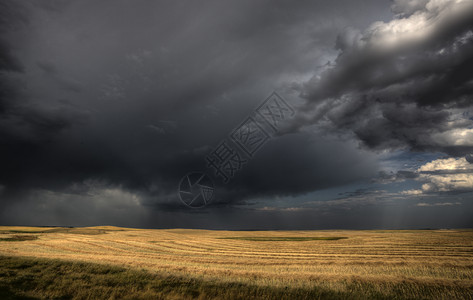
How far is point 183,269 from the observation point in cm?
2164

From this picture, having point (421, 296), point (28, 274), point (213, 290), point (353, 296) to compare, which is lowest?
point (421, 296)

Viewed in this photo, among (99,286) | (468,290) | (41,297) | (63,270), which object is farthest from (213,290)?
(468,290)

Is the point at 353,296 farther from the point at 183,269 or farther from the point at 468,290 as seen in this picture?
the point at 183,269

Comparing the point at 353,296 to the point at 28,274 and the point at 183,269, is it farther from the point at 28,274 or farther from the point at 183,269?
the point at 28,274

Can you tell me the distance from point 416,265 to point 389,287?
12305 millimetres

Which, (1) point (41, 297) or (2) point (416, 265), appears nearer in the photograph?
(1) point (41, 297)

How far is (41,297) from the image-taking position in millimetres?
12766

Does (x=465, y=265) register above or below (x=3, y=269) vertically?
below

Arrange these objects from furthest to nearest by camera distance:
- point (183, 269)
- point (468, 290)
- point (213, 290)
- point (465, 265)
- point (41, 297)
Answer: point (465, 265) < point (183, 269) < point (468, 290) < point (213, 290) < point (41, 297)

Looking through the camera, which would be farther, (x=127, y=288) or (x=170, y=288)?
(x=170, y=288)

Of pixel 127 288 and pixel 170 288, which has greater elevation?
pixel 127 288

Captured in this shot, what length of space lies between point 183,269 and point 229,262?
25.2 feet

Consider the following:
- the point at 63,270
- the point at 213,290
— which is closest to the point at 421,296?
the point at 213,290

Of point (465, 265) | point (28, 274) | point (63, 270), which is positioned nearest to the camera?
point (28, 274)
